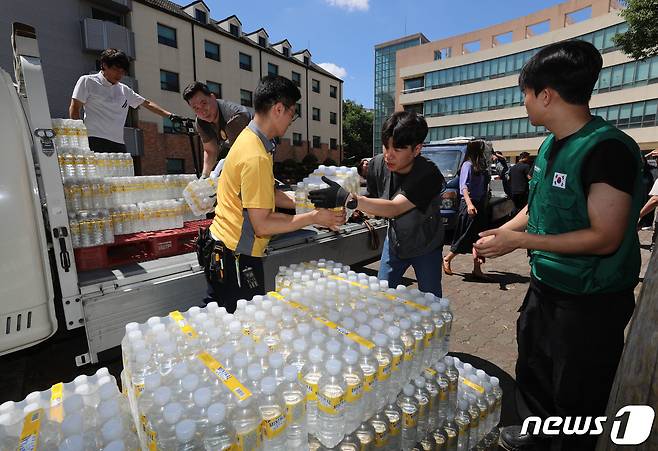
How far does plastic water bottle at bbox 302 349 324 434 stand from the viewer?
64.8 inches

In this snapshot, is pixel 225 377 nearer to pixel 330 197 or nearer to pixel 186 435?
pixel 186 435

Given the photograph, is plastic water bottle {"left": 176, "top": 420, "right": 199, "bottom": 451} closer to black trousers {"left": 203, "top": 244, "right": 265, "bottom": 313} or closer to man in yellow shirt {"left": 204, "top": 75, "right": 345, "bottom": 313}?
man in yellow shirt {"left": 204, "top": 75, "right": 345, "bottom": 313}

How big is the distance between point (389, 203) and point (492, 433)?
6.21 feet

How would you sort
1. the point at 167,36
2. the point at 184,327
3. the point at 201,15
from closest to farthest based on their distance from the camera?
the point at 184,327 < the point at 167,36 < the point at 201,15

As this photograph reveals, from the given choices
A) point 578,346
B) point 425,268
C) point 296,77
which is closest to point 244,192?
point 425,268

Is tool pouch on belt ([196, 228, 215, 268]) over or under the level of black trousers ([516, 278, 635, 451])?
over

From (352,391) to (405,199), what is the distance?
182 cm

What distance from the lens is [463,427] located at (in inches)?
91.8

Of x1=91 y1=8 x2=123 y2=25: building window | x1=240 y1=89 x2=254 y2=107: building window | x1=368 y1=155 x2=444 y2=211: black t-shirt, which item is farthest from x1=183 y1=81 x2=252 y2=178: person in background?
x1=240 y1=89 x2=254 y2=107: building window

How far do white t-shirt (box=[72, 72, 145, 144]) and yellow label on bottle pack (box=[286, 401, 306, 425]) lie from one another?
5399 millimetres

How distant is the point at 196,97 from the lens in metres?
4.93

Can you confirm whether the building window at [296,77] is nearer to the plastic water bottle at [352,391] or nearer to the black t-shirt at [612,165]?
the black t-shirt at [612,165]

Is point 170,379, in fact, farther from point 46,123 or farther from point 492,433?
point 46,123

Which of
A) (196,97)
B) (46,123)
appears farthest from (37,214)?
(196,97)
